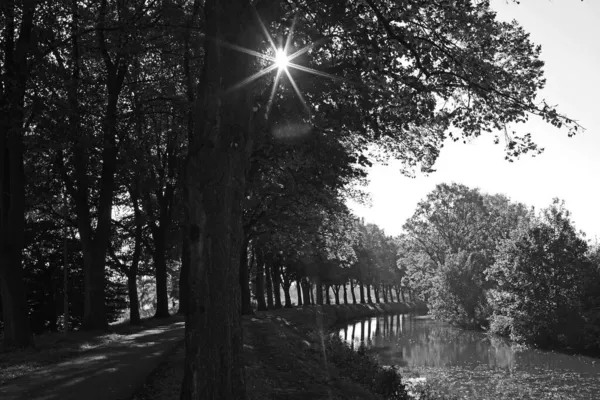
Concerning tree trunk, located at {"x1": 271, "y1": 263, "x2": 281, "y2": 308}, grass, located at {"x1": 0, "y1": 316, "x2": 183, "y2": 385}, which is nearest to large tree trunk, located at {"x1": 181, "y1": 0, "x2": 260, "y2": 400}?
grass, located at {"x1": 0, "y1": 316, "x2": 183, "y2": 385}

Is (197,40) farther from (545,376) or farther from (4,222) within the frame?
(545,376)

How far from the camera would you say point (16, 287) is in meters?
17.0

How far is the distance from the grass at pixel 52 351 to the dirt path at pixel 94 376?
1.42 ft

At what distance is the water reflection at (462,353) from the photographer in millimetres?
28656

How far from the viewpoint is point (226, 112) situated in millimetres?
8328

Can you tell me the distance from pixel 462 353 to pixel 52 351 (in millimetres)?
26269

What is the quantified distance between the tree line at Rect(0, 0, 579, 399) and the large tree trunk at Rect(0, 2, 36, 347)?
2.4 inches

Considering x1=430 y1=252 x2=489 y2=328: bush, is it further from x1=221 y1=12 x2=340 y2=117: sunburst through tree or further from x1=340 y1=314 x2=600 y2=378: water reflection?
x1=221 y1=12 x2=340 y2=117: sunburst through tree

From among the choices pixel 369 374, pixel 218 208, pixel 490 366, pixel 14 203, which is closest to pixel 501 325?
pixel 490 366

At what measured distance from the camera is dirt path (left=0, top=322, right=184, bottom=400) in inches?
402

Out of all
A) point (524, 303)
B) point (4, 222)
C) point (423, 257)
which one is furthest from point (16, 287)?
point (423, 257)

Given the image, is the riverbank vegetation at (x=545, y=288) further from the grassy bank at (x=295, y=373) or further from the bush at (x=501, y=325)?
the grassy bank at (x=295, y=373)

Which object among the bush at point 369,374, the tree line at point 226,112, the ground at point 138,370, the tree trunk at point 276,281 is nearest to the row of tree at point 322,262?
the tree trunk at point 276,281

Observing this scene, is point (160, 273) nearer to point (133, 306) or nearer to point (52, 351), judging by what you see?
point (133, 306)
